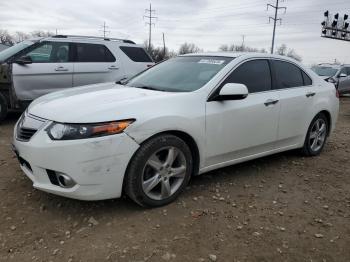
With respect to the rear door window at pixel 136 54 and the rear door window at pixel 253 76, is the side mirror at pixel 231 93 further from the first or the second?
the rear door window at pixel 136 54

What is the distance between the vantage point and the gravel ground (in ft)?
9.94

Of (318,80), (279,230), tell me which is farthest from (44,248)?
(318,80)

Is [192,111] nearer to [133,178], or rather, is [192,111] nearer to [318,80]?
[133,178]

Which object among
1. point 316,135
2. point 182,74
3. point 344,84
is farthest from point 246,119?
point 344,84

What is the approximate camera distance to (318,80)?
5570 millimetres

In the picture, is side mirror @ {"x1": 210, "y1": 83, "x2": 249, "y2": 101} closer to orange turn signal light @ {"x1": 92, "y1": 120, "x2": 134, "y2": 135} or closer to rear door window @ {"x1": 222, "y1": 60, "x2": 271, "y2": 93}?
rear door window @ {"x1": 222, "y1": 60, "x2": 271, "y2": 93}

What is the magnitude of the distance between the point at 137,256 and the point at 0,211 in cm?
154

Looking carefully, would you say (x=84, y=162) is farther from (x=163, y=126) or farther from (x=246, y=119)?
(x=246, y=119)

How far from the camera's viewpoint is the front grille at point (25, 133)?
3539 mm

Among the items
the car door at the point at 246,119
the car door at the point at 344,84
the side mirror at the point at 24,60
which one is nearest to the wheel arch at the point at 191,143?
the car door at the point at 246,119

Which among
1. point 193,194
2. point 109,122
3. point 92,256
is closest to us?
point 92,256

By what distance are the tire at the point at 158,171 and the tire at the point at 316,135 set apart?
92.4 inches

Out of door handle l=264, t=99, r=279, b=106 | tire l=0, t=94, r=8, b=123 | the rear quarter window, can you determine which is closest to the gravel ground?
door handle l=264, t=99, r=279, b=106

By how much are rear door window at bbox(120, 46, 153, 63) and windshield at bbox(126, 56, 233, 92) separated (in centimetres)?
385
